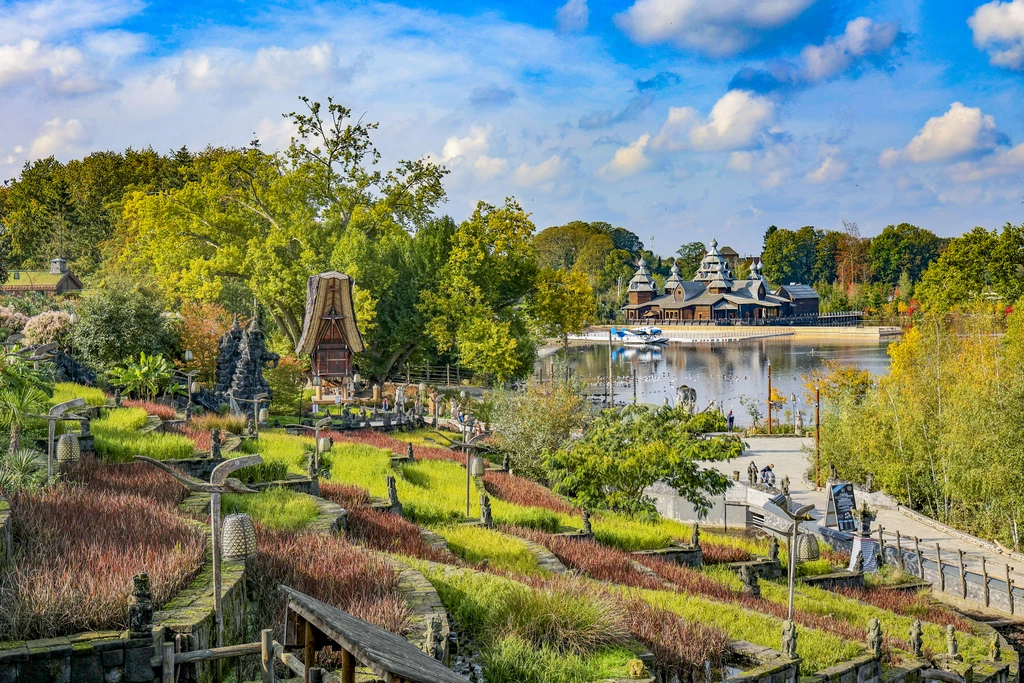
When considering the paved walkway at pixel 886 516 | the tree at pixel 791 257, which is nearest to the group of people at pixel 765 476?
the paved walkway at pixel 886 516

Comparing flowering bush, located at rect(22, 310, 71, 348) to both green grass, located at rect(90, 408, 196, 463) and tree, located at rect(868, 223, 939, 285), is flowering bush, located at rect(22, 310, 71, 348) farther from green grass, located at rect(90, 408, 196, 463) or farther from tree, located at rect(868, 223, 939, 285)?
tree, located at rect(868, 223, 939, 285)

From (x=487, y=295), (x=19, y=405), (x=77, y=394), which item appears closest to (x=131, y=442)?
(x=19, y=405)

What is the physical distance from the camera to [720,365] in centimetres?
8675

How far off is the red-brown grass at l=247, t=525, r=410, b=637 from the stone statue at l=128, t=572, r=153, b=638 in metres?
1.95

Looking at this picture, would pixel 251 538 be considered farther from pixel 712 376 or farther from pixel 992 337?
pixel 712 376

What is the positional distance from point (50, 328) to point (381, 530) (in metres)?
23.3

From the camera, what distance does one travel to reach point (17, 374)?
16.1 meters

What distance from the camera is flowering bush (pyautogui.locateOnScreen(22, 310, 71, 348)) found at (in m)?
30.6

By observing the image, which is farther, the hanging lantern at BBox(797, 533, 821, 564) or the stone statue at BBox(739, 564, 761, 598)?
the hanging lantern at BBox(797, 533, 821, 564)

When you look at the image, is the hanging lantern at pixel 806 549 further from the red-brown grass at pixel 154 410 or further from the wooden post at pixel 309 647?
the wooden post at pixel 309 647

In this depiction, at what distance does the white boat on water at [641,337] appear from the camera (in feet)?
363

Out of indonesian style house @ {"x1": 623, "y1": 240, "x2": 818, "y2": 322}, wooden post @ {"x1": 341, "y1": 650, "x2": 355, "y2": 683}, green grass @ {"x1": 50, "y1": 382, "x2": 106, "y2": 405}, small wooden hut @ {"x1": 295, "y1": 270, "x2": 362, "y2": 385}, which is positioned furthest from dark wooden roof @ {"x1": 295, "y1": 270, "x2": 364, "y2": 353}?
indonesian style house @ {"x1": 623, "y1": 240, "x2": 818, "y2": 322}

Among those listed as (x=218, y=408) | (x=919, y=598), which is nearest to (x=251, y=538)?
(x=919, y=598)

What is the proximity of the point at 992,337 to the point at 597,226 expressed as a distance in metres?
128
